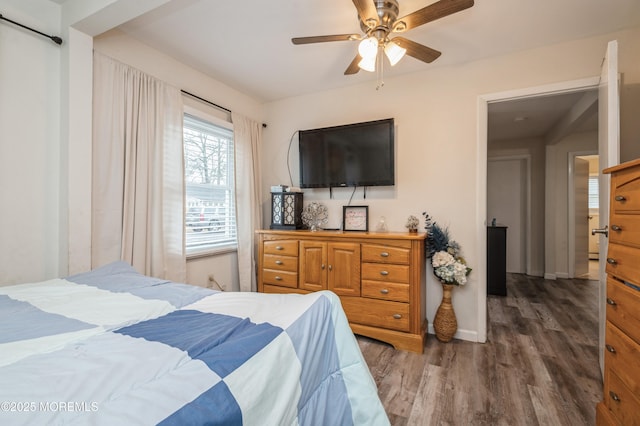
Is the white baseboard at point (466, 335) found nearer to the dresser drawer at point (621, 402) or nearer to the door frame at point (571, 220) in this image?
the dresser drawer at point (621, 402)

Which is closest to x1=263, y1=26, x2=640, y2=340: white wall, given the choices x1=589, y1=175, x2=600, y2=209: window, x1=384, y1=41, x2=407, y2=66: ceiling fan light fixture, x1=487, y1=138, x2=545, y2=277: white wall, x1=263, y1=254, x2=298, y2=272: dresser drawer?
x1=263, y1=254, x2=298, y2=272: dresser drawer

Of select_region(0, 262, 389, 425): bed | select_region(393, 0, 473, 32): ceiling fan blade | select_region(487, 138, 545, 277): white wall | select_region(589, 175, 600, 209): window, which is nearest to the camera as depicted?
select_region(0, 262, 389, 425): bed

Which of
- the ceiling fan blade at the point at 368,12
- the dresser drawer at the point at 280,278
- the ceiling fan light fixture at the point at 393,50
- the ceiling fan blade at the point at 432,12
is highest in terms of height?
the ceiling fan blade at the point at 368,12

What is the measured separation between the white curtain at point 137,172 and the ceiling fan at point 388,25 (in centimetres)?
135

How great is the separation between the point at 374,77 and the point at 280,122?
1226 mm

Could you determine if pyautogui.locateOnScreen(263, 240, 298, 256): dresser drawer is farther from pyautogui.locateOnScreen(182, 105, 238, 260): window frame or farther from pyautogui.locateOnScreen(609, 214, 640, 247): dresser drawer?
pyautogui.locateOnScreen(609, 214, 640, 247): dresser drawer

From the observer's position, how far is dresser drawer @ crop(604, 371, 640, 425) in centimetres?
113

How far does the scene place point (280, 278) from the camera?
2879mm

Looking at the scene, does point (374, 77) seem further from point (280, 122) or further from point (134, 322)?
point (134, 322)

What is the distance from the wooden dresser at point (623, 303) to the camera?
1.14 m

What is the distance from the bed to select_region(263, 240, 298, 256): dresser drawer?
1471 millimetres

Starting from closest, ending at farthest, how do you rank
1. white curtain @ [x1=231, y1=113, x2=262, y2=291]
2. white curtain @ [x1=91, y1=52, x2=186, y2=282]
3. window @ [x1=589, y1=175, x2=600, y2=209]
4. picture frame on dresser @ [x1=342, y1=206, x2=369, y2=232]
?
white curtain @ [x1=91, y1=52, x2=186, y2=282] < picture frame on dresser @ [x1=342, y1=206, x2=369, y2=232] < white curtain @ [x1=231, y1=113, x2=262, y2=291] < window @ [x1=589, y1=175, x2=600, y2=209]

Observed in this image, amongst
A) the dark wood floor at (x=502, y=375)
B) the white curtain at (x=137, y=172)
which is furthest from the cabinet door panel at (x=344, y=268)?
the white curtain at (x=137, y=172)

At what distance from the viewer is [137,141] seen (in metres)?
2.19
